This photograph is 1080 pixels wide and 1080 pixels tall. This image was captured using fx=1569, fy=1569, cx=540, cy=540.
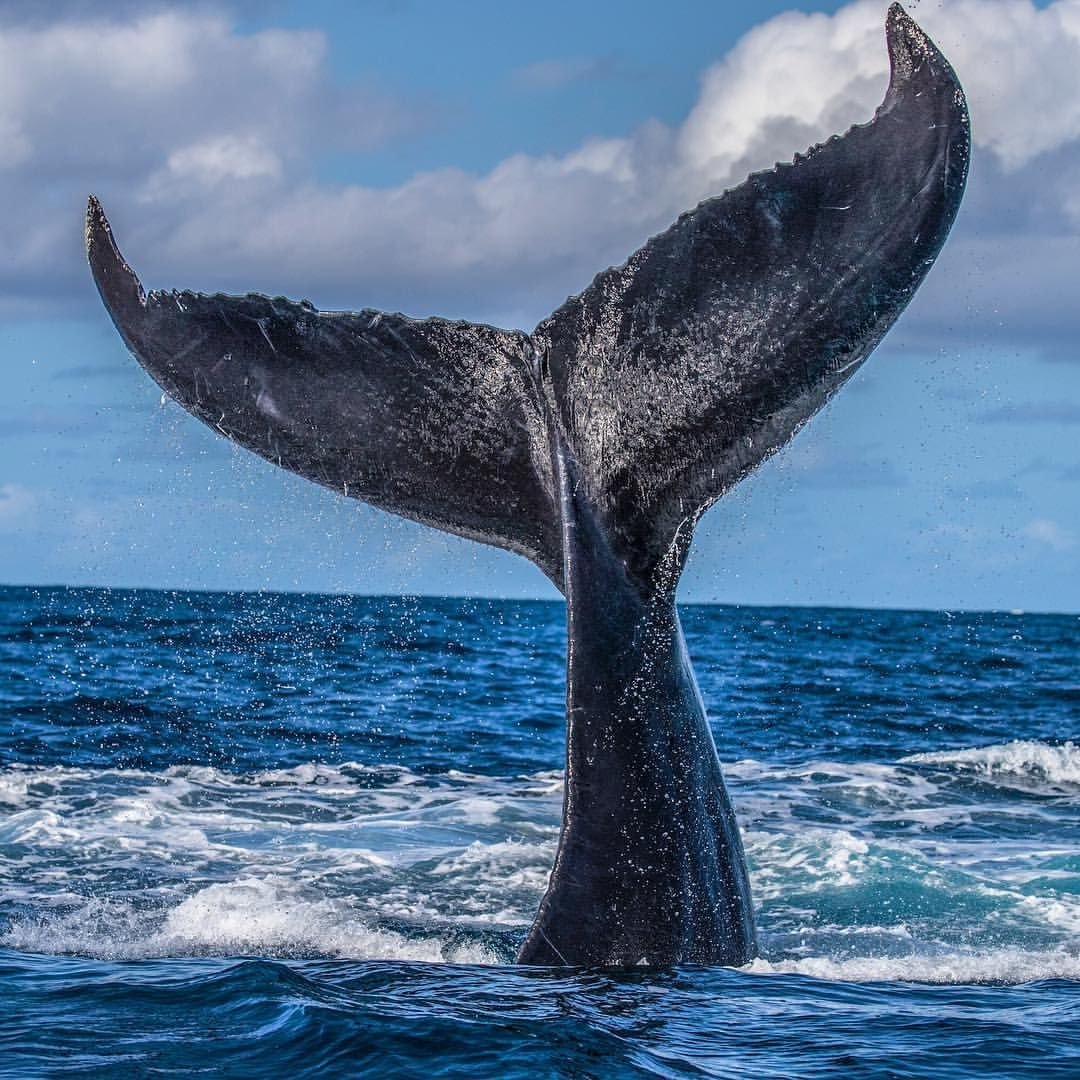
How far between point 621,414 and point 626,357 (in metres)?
0.23

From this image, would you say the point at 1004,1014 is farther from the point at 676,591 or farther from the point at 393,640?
the point at 393,640

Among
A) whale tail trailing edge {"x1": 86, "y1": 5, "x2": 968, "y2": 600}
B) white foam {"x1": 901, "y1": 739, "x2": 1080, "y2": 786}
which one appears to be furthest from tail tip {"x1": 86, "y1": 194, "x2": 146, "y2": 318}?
white foam {"x1": 901, "y1": 739, "x2": 1080, "y2": 786}

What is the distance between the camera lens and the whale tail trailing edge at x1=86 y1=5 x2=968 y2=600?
5324mm

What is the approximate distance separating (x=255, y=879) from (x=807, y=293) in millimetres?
6340

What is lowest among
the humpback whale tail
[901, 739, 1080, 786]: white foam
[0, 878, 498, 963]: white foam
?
[0, 878, 498, 963]: white foam

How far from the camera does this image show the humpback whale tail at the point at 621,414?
5.47m

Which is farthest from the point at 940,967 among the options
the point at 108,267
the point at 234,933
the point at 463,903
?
the point at 108,267

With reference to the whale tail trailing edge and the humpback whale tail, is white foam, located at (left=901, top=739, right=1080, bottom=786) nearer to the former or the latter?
the humpback whale tail

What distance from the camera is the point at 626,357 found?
5852 mm

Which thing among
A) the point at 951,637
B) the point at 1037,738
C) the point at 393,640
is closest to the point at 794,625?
the point at 951,637

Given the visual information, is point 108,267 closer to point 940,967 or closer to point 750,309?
point 750,309

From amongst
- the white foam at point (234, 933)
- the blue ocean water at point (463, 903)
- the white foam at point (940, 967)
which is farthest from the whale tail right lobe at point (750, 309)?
the white foam at point (234, 933)

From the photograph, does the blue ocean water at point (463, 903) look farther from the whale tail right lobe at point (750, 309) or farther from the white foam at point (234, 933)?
the whale tail right lobe at point (750, 309)

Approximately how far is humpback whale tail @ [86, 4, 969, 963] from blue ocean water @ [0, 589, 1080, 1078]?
527mm
